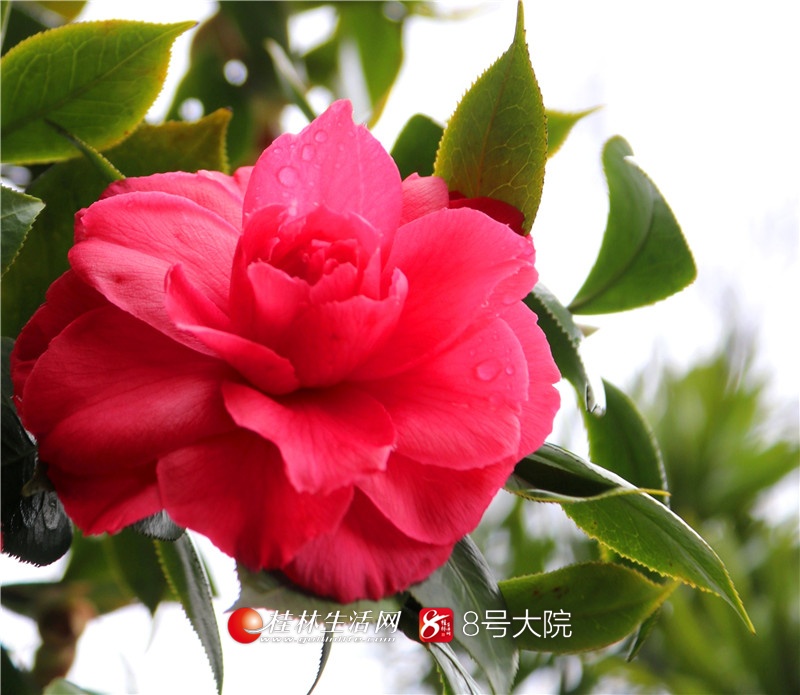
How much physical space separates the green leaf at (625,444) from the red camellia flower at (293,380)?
0.14 m

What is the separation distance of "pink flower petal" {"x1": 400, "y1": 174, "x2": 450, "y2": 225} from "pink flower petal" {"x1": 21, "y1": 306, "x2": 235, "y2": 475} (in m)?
0.10

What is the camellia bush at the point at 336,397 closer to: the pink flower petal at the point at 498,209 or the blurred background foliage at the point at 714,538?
the pink flower petal at the point at 498,209

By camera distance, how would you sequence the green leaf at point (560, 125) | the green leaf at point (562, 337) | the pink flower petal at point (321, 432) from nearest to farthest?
the pink flower petal at point (321, 432) → the green leaf at point (562, 337) → the green leaf at point (560, 125)

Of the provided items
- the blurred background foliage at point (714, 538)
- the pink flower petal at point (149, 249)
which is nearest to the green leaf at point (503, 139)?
the pink flower petal at point (149, 249)

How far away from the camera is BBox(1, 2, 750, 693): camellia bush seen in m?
0.26

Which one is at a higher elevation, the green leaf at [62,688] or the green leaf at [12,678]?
the green leaf at [62,688]

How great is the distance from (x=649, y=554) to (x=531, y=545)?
2.50 ft

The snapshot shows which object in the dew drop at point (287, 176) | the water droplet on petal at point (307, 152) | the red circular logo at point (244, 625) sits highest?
the water droplet on petal at point (307, 152)

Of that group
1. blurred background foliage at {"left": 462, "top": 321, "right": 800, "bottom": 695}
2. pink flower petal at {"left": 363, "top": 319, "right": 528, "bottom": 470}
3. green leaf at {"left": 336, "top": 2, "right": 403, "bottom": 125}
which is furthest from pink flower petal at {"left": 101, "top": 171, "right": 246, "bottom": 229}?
blurred background foliage at {"left": 462, "top": 321, "right": 800, "bottom": 695}

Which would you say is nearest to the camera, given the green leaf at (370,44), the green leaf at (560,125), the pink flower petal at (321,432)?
the pink flower petal at (321,432)

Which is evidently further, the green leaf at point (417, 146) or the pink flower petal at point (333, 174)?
the green leaf at point (417, 146)

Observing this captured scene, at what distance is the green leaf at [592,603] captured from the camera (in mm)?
365

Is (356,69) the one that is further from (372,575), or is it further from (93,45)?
(372,575)

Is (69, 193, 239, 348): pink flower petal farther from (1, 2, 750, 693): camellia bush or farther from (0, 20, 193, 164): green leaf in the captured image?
(0, 20, 193, 164): green leaf
